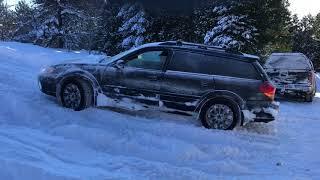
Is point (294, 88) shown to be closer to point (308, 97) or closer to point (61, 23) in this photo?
point (308, 97)

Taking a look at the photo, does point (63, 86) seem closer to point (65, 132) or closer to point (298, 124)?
point (65, 132)

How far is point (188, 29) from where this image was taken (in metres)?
30.9

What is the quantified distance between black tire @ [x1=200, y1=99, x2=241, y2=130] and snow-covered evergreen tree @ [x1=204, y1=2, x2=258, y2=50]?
63.3ft

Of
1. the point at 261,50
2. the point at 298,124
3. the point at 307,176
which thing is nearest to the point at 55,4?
the point at 261,50

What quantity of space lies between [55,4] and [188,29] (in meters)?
16.2

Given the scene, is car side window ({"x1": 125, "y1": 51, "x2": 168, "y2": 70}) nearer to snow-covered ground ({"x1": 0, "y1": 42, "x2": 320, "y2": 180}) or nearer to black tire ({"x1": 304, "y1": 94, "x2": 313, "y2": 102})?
snow-covered ground ({"x1": 0, "y1": 42, "x2": 320, "y2": 180})

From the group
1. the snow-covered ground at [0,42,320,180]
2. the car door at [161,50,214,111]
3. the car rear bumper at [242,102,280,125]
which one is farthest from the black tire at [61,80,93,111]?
the car rear bumper at [242,102,280,125]

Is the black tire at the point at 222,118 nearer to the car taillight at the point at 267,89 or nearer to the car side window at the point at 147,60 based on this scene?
the car taillight at the point at 267,89

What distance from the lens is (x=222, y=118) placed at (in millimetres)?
9680

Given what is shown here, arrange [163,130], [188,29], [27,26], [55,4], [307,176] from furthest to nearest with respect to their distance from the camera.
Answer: [27,26]
[55,4]
[188,29]
[163,130]
[307,176]

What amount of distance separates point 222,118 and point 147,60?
5.73 ft

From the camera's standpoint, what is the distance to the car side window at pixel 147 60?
32.3 feet

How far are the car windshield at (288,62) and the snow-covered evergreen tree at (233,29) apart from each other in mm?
10896

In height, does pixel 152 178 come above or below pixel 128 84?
below
